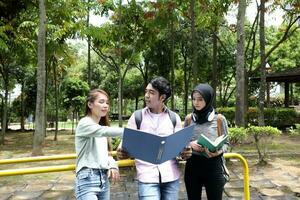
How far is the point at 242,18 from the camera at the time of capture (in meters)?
10.6

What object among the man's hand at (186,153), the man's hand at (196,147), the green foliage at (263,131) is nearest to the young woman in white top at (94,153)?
the man's hand at (186,153)

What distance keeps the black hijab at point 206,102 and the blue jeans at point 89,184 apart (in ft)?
3.24

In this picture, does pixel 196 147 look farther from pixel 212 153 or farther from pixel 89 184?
pixel 89 184

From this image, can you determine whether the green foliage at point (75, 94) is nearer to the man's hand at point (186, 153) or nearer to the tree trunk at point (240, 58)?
the tree trunk at point (240, 58)

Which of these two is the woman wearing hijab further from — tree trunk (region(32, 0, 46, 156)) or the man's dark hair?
tree trunk (region(32, 0, 46, 156))

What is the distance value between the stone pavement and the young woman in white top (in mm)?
3585

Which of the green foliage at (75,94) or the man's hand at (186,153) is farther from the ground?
the green foliage at (75,94)

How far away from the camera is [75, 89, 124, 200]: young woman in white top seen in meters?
3.14

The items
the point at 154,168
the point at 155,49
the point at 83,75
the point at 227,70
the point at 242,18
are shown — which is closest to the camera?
the point at 154,168

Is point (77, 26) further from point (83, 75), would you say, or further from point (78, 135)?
point (83, 75)

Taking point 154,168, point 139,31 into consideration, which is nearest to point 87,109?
point 154,168

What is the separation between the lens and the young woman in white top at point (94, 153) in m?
3.14

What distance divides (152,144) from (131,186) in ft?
15.6

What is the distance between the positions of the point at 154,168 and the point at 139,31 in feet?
51.4
